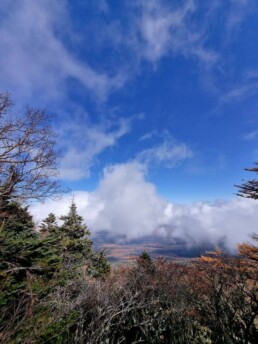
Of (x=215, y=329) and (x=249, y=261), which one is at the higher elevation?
(x=249, y=261)

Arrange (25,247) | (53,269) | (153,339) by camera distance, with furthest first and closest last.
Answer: (153,339) < (53,269) < (25,247)

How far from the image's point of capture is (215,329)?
12477mm

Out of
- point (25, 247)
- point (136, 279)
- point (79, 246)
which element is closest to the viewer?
point (25, 247)

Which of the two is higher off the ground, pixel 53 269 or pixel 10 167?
pixel 10 167

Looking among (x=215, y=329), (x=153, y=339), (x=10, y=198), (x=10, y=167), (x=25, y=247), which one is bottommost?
(x=153, y=339)

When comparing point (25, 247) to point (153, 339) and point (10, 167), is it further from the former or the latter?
point (153, 339)

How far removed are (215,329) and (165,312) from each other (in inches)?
124

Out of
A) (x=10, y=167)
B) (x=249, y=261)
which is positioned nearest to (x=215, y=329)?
(x=249, y=261)

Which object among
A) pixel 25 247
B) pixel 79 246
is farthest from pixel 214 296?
pixel 79 246

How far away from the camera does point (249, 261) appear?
1493cm

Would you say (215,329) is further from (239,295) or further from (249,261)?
(249,261)

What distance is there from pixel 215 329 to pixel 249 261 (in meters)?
4.73

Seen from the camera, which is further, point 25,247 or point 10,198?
point 10,198

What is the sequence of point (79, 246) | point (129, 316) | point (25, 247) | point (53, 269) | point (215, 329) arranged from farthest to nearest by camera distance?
point (79, 246), point (129, 316), point (215, 329), point (53, 269), point (25, 247)
